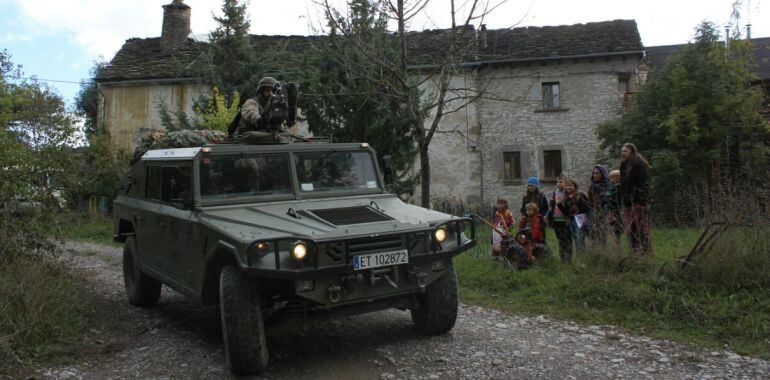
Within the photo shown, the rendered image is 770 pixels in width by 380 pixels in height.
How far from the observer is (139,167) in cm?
752

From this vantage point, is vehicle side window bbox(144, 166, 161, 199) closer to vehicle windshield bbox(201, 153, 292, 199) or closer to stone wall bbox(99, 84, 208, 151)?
vehicle windshield bbox(201, 153, 292, 199)

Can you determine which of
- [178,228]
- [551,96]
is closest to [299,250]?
[178,228]

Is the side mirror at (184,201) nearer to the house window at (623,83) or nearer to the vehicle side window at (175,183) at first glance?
the vehicle side window at (175,183)

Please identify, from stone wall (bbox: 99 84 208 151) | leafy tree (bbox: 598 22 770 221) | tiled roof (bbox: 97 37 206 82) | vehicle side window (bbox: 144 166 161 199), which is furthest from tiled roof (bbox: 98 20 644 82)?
vehicle side window (bbox: 144 166 161 199)

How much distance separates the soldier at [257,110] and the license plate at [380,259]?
2487 mm

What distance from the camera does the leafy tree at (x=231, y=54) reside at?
21.2 metres

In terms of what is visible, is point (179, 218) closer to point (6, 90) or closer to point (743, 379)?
point (6, 90)

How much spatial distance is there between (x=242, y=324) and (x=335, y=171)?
6.88 ft

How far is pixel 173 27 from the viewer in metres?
25.3

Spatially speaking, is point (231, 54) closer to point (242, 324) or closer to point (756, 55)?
point (242, 324)

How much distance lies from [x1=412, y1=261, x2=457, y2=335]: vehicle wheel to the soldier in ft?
8.38

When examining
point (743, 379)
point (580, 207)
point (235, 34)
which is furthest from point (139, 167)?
point (235, 34)

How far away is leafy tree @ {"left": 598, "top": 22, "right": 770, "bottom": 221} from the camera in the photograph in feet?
57.0

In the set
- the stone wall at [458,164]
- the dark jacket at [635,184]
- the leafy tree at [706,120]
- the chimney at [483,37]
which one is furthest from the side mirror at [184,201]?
the stone wall at [458,164]
